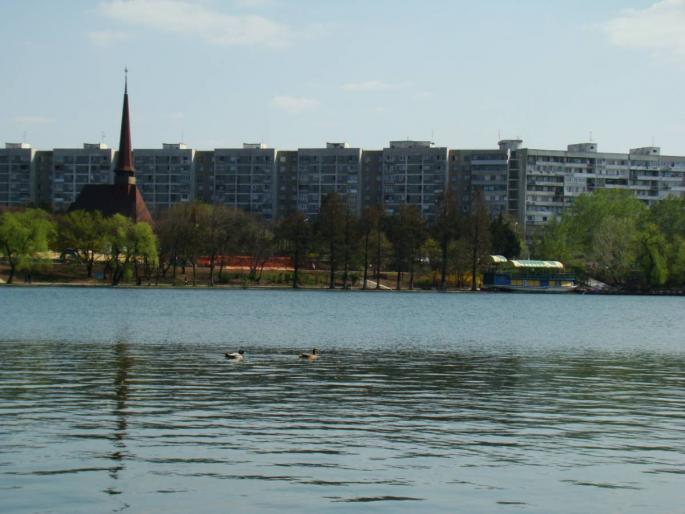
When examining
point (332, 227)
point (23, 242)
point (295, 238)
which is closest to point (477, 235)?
point (332, 227)

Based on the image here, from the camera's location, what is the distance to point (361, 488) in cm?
2072

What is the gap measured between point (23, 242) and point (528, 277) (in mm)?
82996

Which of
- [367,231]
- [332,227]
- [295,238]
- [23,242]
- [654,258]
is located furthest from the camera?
[654,258]

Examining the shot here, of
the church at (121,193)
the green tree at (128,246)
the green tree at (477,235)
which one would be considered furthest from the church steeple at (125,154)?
the green tree at (477,235)

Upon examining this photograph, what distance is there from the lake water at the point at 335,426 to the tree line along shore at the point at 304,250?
9163cm

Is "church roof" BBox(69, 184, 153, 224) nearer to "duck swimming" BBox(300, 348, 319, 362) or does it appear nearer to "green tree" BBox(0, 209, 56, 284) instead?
"green tree" BBox(0, 209, 56, 284)

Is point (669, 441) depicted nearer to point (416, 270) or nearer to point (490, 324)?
point (490, 324)

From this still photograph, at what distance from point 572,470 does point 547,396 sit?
13.1 m

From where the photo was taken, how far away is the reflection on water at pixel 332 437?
792 inches

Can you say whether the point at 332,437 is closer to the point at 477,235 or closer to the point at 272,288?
the point at 272,288

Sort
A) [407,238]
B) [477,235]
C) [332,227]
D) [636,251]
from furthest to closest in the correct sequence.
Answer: [636,251] < [477,235] < [407,238] < [332,227]

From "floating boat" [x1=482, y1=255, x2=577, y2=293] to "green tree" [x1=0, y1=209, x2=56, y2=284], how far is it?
7205cm

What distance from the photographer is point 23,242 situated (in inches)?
5723

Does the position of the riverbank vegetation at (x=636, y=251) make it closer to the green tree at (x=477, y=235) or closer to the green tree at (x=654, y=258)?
Result: the green tree at (x=654, y=258)
